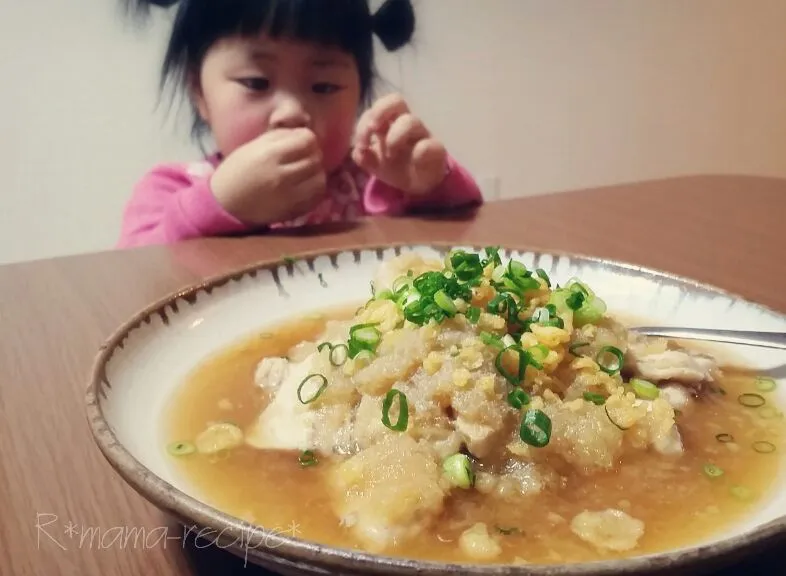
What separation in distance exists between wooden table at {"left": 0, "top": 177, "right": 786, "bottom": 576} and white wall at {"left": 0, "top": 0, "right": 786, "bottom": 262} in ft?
5.59

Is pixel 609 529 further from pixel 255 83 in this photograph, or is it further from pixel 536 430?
pixel 255 83

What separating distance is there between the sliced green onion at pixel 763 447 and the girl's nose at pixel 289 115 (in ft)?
4.86

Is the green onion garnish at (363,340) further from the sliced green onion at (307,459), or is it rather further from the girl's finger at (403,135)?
the girl's finger at (403,135)

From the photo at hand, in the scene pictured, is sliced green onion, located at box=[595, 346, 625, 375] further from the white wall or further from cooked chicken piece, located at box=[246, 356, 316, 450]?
the white wall

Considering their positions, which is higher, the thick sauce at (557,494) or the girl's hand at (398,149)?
the girl's hand at (398,149)

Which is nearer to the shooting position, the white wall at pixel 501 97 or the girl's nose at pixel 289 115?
the girl's nose at pixel 289 115

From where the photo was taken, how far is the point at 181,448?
2.43 ft

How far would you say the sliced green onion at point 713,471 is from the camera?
2.38 ft

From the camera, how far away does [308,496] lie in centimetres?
69

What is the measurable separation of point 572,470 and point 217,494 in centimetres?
34

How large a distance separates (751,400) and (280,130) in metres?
1.34

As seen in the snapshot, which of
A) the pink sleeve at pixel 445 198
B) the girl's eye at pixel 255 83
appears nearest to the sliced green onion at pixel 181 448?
the pink sleeve at pixel 445 198

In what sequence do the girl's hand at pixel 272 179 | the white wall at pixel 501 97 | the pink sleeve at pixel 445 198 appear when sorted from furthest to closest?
the white wall at pixel 501 97 < the pink sleeve at pixel 445 198 < the girl's hand at pixel 272 179

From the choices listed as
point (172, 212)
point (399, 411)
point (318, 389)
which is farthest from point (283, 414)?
point (172, 212)
